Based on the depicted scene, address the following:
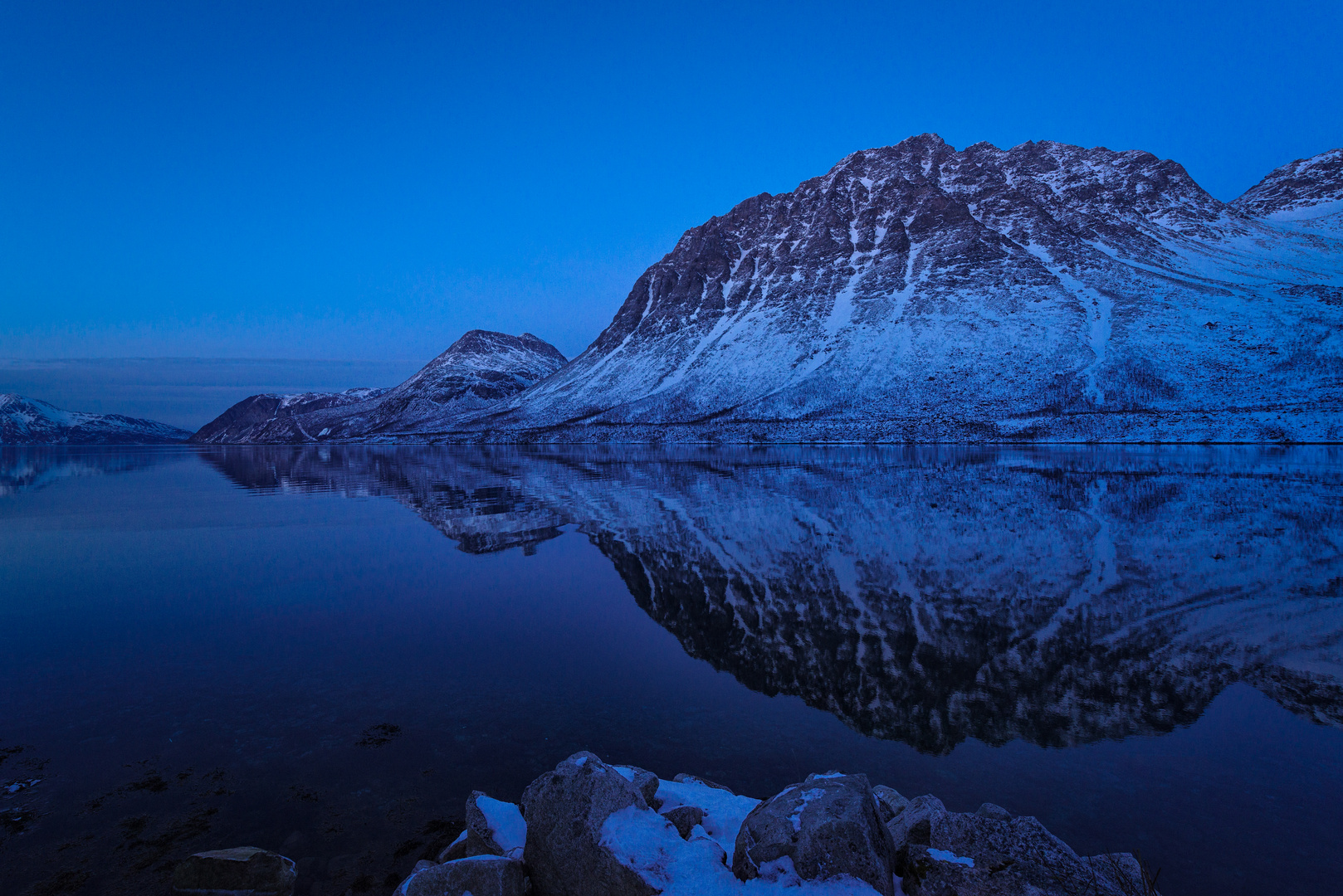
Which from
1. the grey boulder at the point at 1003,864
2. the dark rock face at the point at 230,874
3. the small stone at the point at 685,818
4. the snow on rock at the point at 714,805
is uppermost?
the grey boulder at the point at 1003,864

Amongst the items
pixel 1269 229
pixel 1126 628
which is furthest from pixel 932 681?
pixel 1269 229

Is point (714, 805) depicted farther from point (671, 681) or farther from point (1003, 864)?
point (671, 681)

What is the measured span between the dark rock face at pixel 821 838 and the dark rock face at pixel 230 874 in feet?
14.2

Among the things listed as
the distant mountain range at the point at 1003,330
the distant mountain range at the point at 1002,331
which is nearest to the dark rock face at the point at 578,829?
the distant mountain range at the point at 1003,330

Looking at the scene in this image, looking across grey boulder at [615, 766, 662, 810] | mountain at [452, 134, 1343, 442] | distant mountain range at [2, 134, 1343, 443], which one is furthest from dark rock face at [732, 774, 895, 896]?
mountain at [452, 134, 1343, 442]

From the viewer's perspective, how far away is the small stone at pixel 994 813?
17.8 ft

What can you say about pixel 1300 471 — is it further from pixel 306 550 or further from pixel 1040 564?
pixel 306 550

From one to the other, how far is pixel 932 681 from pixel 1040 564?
400 inches

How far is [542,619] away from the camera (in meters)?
14.8

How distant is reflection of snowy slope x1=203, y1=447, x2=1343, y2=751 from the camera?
10242 millimetres

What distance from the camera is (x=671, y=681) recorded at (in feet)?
37.2

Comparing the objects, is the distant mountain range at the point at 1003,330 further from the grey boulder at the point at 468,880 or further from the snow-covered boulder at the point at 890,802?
the grey boulder at the point at 468,880

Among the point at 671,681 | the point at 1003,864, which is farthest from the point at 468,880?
the point at 671,681

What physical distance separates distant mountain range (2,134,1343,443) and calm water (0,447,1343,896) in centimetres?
8766
